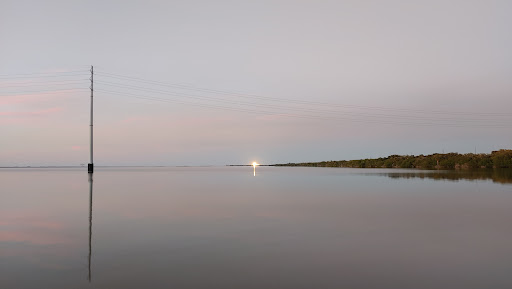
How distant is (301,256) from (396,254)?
297 cm

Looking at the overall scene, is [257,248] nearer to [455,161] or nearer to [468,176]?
[468,176]

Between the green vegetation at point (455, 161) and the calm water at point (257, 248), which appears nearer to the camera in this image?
the calm water at point (257, 248)

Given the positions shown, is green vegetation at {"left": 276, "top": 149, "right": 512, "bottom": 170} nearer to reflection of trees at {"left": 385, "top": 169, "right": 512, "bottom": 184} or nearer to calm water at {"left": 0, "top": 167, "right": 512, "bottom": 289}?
reflection of trees at {"left": 385, "top": 169, "right": 512, "bottom": 184}

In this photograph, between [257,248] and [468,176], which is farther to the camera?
[468,176]

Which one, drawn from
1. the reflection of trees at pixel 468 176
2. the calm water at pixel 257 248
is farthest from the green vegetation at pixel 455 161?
the calm water at pixel 257 248

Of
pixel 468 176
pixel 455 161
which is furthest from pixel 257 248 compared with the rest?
pixel 455 161

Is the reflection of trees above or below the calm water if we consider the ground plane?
above

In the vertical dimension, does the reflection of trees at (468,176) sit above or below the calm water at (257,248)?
above

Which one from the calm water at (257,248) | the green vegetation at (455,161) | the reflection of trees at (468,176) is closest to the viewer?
the calm water at (257,248)

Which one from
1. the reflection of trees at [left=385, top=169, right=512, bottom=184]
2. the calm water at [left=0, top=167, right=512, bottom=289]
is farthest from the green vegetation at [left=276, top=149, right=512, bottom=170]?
the calm water at [left=0, top=167, right=512, bottom=289]

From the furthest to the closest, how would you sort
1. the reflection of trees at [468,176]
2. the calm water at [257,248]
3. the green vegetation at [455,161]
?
the green vegetation at [455,161]
the reflection of trees at [468,176]
the calm water at [257,248]

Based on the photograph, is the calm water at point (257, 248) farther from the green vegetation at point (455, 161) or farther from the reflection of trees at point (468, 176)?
the green vegetation at point (455, 161)

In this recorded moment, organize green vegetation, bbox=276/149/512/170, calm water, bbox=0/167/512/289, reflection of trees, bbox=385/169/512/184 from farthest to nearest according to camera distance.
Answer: green vegetation, bbox=276/149/512/170 < reflection of trees, bbox=385/169/512/184 < calm water, bbox=0/167/512/289

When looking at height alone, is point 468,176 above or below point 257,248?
above
